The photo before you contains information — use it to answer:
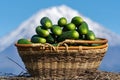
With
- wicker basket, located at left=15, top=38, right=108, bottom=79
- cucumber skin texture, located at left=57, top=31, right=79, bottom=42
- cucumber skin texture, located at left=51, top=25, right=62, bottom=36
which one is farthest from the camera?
cucumber skin texture, located at left=51, top=25, right=62, bottom=36

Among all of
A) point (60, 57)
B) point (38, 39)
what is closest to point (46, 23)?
point (38, 39)

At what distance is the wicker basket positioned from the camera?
765cm

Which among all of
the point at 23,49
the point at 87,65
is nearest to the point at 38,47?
the point at 23,49

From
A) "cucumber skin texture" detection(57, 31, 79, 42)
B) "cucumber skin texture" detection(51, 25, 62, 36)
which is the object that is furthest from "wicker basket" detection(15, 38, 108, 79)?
"cucumber skin texture" detection(51, 25, 62, 36)

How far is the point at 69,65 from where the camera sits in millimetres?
7762

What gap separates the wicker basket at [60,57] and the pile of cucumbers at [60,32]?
0.48 feet

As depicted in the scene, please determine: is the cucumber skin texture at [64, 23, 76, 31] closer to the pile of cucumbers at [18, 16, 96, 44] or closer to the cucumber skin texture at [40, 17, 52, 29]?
the pile of cucumbers at [18, 16, 96, 44]

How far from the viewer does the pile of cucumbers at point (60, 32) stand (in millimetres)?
7841

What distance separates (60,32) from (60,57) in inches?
17.4

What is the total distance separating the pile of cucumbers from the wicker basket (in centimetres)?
15

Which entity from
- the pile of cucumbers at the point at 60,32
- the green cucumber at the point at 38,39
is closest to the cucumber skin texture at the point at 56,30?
the pile of cucumbers at the point at 60,32

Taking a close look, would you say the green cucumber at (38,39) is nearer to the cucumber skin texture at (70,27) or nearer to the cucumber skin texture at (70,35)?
the cucumber skin texture at (70,35)

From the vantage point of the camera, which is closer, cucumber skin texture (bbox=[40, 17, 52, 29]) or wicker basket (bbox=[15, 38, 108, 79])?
wicker basket (bbox=[15, 38, 108, 79])

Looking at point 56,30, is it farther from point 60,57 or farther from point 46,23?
point 60,57
